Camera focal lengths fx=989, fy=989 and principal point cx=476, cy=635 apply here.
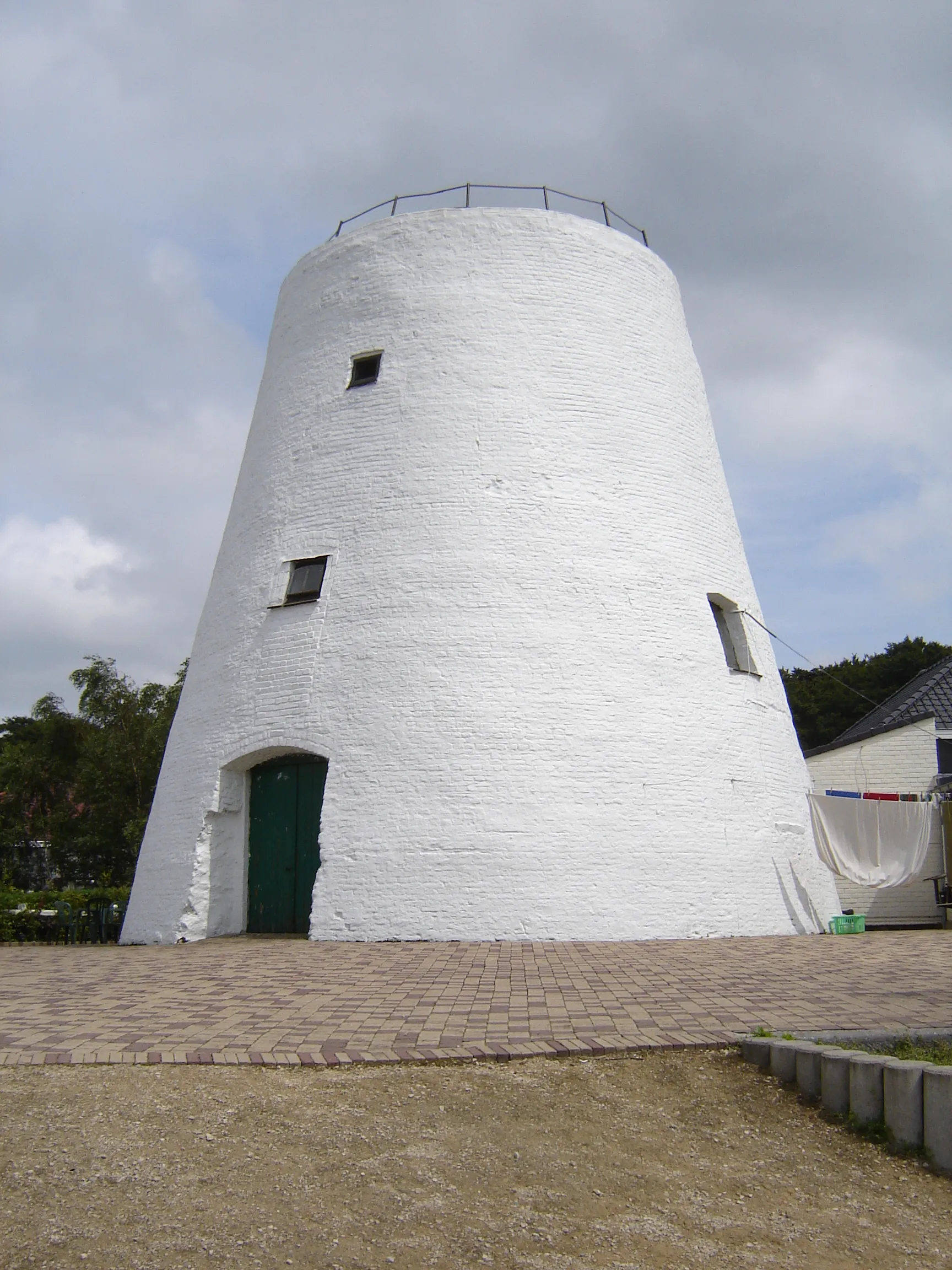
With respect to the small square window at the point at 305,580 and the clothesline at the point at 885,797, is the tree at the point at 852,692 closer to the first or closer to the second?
the clothesline at the point at 885,797

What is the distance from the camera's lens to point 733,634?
12.7 meters

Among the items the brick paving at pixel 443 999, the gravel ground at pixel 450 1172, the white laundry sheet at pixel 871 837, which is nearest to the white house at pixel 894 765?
the white laundry sheet at pixel 871 837

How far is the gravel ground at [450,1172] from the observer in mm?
3289

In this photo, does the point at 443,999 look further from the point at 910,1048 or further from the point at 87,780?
the point at 87,780

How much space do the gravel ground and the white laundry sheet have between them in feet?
27.6

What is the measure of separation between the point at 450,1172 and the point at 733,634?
32.0 feet

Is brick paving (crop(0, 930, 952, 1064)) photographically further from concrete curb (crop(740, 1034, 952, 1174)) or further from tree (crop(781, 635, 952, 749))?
tree (crop(781, 635, 952, 749))

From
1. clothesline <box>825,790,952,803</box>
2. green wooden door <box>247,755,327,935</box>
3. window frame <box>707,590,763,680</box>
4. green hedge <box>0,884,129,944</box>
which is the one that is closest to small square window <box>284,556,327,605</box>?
green wooden door <box>247,755,327,935</box>

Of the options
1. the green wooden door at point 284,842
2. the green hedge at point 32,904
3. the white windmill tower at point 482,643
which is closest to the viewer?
the white windmill tower at point 482,643

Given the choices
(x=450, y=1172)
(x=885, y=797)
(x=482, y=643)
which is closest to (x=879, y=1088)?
(x=450, y=1172)

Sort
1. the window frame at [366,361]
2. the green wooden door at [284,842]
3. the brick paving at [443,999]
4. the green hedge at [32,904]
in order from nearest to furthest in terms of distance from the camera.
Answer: the brick paving at [443,999]
the green wooden door at [284,842]
the window frame at [366,361]
the green hedge at [32,904]

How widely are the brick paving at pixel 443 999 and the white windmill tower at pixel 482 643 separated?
3.28 feet

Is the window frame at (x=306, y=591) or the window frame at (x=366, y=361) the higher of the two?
the window frame at (x=366, y=361)

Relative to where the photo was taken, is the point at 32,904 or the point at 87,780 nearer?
the point at 32,904
